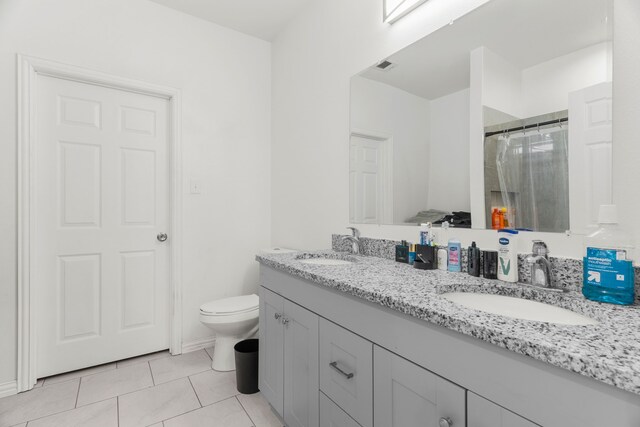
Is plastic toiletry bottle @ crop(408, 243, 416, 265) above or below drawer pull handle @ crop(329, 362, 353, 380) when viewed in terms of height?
above

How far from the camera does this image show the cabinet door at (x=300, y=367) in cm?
124

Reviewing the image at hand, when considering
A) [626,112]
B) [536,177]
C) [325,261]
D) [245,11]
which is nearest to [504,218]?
[536,177]

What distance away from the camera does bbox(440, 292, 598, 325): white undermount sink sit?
2.66 ft

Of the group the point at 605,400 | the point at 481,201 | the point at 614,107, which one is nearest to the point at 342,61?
the point at 481,201

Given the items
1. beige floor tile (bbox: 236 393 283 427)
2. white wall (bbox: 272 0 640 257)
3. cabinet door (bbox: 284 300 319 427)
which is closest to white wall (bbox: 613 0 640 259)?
white wall (bbox: 272 0 640 257)

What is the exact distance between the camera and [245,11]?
238 cm

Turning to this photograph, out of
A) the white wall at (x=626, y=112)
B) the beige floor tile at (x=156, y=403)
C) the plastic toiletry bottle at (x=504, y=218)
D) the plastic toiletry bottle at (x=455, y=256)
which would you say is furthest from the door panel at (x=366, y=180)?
the beige floor tile at (x=156, y=403)

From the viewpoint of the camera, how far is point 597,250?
32.8 inches

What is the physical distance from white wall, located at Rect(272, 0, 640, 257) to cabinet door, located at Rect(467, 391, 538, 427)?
637 millimetres

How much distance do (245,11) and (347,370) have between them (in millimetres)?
2562

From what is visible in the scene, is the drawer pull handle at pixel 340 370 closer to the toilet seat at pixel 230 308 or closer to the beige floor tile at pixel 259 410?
the beige floor tile at pixel 259 410

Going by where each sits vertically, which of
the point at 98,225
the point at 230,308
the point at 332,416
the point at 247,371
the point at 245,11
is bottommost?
the point at 247,371

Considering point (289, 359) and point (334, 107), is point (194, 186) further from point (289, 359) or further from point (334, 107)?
point (289, 359)

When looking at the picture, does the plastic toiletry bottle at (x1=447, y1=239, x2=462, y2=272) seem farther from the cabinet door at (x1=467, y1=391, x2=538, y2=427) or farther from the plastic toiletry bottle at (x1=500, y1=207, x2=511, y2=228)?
the cabinet door at (x1=467, y1=391, x2=538, y2=427)
